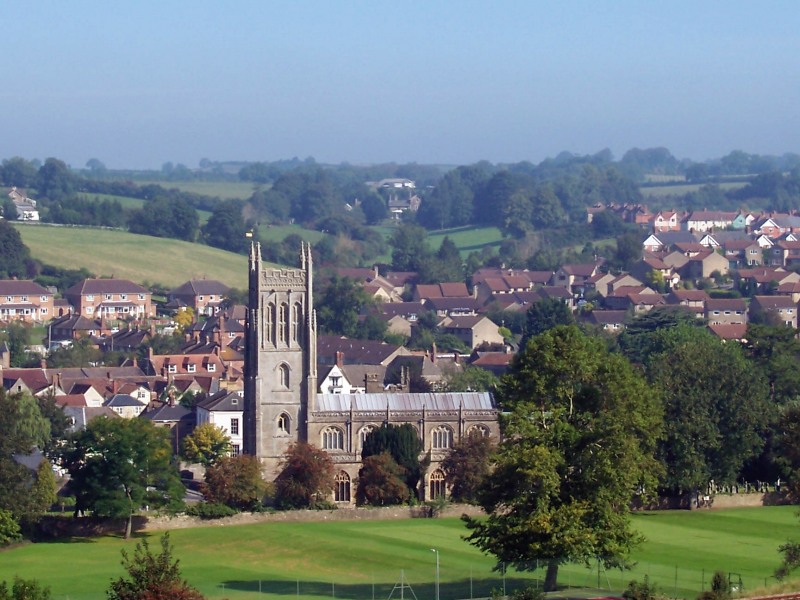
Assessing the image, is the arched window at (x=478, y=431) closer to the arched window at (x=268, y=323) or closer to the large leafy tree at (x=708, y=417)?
the large leafy tree at (x=708, y=417)

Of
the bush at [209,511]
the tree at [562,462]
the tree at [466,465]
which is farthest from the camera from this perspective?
the tree at [466,465]

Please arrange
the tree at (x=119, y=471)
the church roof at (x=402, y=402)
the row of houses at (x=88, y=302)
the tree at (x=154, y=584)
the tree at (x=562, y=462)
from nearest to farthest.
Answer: the tree at (x=154, y=584), the tree at (x=562, y=462), the tree at (x=119, y=471), the church roof at (x=402, y=402), the row of houses at (x=88, y=302)

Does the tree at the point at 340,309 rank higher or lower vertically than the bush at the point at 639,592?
higher

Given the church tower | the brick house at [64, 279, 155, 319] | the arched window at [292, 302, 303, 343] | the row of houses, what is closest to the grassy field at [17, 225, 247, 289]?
the row of houses

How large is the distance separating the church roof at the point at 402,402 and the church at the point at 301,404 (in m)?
0.04

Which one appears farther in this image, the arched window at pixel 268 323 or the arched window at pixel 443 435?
the arched window at pixel 268 323

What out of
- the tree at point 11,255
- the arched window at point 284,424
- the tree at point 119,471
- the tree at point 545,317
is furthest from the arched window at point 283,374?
the tree at point 11,255

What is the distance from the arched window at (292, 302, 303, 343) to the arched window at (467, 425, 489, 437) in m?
7.17

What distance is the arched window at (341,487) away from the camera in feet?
233

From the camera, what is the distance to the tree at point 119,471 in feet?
210

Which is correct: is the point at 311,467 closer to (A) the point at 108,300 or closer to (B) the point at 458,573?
(B) the point at 458,573

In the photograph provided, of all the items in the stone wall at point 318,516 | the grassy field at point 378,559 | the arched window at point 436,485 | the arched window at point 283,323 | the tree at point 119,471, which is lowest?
the grassy field at point 378,559

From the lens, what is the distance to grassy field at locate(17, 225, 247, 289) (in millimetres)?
159875

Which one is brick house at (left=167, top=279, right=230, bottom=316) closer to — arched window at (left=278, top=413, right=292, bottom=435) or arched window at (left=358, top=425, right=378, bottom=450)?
arched window at (left=278, top=413, right=292, bottom=435)
